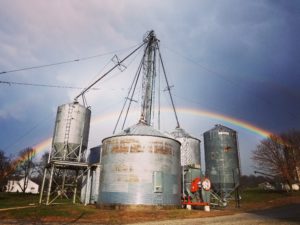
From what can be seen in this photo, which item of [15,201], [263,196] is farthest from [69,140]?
[263,196]

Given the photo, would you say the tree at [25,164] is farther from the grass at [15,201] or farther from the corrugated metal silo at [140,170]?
the corrugated metal silo at [140,170]

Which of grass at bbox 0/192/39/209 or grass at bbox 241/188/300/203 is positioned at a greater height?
grass at bbox 241/188/300/203

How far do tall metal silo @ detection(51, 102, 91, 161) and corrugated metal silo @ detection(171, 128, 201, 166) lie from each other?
14.4m

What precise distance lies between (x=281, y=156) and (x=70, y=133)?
42305 millimetres

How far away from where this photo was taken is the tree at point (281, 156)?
49522 mm

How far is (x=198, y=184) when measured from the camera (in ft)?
95.0

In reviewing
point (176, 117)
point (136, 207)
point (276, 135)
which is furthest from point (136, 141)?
point (276, 135)

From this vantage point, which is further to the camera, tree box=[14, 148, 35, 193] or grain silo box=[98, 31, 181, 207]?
tree box=[14, 148, 35, 193]

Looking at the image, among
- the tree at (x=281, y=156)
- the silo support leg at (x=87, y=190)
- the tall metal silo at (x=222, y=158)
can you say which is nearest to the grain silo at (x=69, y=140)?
the silo support leg at (x=87, y=190)

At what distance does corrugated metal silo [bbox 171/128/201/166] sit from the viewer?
3794 cm

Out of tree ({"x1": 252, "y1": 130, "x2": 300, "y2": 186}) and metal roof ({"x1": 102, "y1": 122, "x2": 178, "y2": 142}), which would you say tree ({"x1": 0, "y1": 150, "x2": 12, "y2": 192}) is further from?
tree ({"x1": 252, "y1": 130, "x2": 300, "y2": 186})

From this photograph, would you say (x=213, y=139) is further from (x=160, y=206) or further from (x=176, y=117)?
(x=160, y=206)

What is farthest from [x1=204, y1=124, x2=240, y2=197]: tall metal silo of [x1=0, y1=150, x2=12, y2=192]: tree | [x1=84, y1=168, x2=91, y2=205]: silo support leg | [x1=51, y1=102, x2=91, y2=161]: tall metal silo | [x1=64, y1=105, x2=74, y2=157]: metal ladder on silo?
[x1=0, y1=150, x2=12, y2=192]: tree

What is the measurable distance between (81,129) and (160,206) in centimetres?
1430
